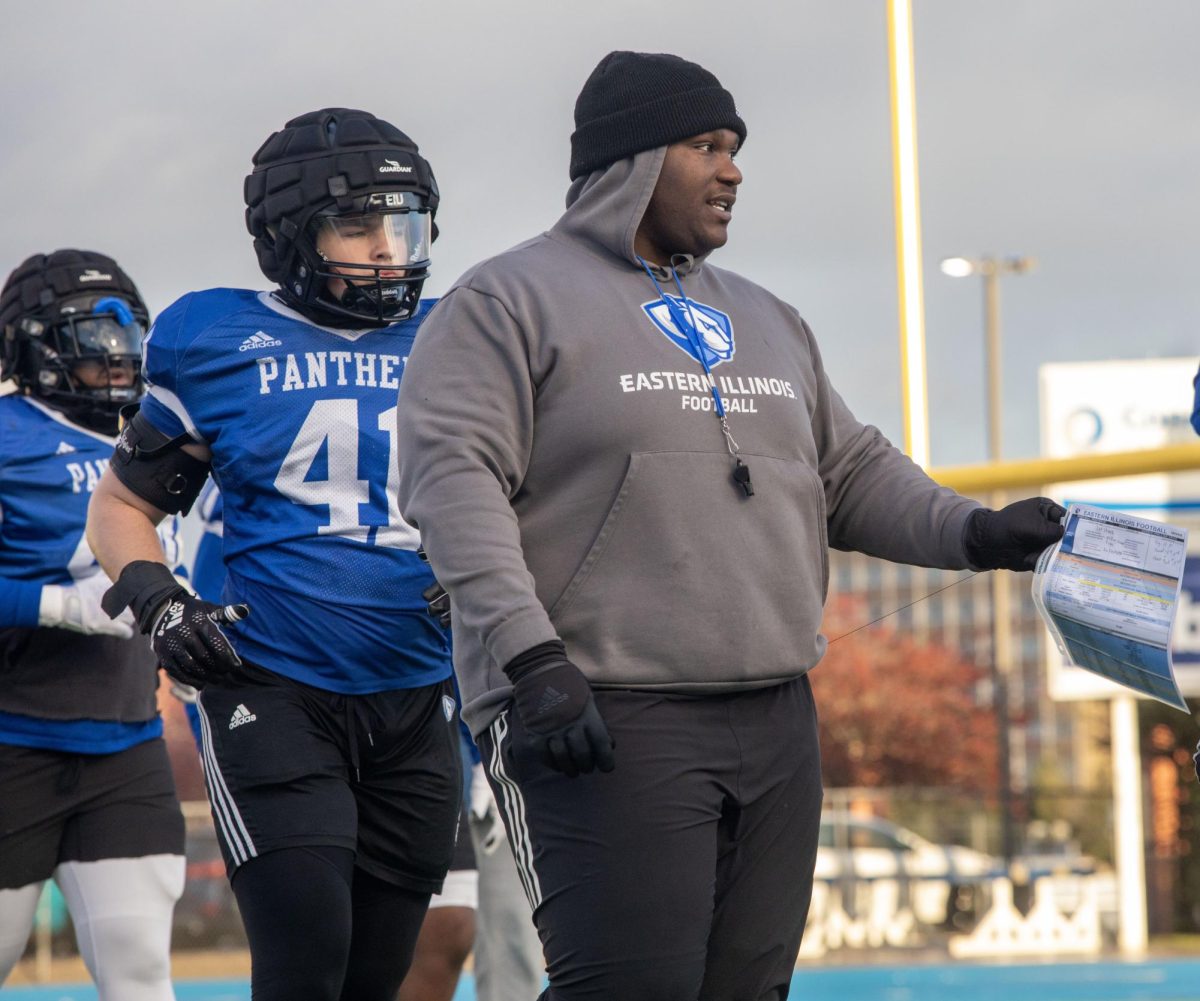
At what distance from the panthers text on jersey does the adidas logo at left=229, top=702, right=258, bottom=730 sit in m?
0.91

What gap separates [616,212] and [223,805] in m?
1.20

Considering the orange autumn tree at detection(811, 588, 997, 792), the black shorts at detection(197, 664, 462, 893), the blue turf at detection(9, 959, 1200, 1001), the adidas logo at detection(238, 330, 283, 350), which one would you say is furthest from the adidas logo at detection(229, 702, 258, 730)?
the orange autumn tree at detection(811, 588, 997, 792)

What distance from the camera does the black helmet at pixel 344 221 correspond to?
11.4ft

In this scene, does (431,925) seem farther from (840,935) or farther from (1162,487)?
(840,935)

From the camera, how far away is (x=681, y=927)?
8.41 ft

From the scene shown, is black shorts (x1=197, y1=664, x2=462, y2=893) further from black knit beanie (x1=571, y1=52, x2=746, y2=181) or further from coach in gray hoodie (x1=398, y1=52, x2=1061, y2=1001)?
black knit beanie (x1=571, y1=52, x2=746, y2=181)

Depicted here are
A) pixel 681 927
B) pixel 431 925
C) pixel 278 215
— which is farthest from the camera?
pixel 431 925

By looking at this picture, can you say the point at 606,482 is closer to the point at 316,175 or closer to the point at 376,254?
the point at 376,254

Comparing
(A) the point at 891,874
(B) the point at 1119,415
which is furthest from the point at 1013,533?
(A) the point at 891,874

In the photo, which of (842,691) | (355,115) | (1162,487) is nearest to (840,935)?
(1162,487)

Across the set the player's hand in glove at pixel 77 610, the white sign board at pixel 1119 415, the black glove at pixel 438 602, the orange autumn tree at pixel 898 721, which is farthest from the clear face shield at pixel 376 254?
the orange autumn tree at pixel 898 721

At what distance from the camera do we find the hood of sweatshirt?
9.26ft

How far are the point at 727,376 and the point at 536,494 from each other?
32cm

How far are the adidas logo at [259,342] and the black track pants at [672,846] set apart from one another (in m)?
0.99
